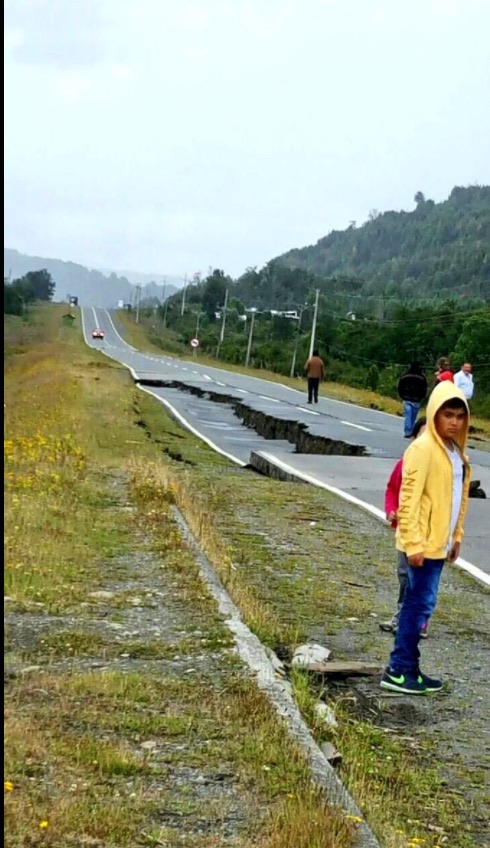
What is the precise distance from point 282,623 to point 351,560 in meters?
2.32

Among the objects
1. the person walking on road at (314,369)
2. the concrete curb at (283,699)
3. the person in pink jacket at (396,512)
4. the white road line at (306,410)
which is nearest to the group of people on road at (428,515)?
the person in pink jacket at (396,512)

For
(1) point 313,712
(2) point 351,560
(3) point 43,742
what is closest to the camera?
(3) point 43,742

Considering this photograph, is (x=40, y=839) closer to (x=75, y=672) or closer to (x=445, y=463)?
(x=75, y=672)

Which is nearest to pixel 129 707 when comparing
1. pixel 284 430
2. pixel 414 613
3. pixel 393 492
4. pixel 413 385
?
pixel 414 613

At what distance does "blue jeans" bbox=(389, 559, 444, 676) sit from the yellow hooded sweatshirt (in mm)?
131

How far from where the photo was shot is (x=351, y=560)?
926 cm

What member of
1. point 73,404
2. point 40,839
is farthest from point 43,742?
point 73,404

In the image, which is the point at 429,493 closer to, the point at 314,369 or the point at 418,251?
the point at 314,369

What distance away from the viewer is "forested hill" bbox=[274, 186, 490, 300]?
120 m

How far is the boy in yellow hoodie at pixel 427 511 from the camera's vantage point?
588 centimetres

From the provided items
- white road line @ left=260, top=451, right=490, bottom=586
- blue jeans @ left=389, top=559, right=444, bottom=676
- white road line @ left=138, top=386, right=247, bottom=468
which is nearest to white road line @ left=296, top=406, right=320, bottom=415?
white road line @ left=138, top=386, right=247, bottom=468

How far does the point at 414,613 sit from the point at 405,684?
368 mm

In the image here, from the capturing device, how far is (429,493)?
5906 mm

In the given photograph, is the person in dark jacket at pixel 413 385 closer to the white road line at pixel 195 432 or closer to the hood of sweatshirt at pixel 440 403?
the white road line at pixel 195 432
